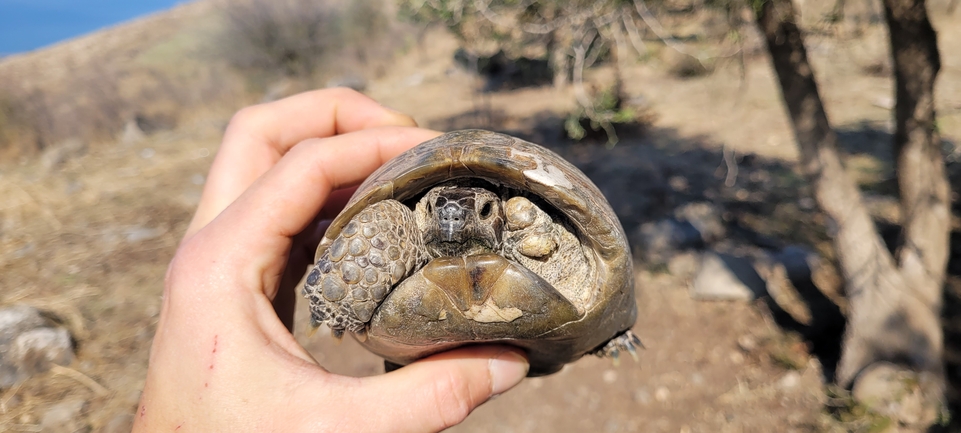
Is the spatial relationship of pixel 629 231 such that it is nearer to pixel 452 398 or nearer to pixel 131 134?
pixel 452 398

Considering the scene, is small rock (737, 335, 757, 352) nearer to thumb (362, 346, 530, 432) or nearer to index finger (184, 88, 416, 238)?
thumb (362, 346, 530, 432)

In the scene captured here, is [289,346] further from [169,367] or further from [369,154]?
[369,154]

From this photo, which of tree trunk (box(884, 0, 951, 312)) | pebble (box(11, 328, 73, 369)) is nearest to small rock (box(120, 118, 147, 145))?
pebble (box(11, 328, 73, 369))

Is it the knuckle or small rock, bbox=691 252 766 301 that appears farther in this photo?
small rock, bbox=691 252 766 301

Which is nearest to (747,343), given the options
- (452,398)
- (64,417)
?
(452,398)

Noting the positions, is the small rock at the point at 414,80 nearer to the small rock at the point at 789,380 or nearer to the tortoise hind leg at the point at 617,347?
the small rock at the point at 789,380

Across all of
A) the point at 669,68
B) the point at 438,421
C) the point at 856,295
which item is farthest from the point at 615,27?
the point at 669,68

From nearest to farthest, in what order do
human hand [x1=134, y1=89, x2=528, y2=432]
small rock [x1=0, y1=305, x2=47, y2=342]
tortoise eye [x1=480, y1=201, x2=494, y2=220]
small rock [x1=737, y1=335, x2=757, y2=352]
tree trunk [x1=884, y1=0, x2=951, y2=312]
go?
human hand [x1=134, y1=89, x2=528, y2=432]
tortoise eye [x1=480, y1=201, x2=494, y2=220]
tree trunk [x1=884, y1=0, x2=951, y2=312]
small rock [x1=0, y1=305, x2=47, y2=342]
small rock [x1=737, y1=335, x2=757, y2=352]
